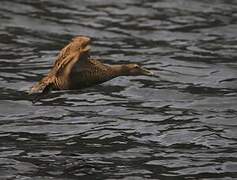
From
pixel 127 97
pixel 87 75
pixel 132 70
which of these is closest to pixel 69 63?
pixel 87 75

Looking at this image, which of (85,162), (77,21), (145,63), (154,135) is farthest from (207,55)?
(85,162)

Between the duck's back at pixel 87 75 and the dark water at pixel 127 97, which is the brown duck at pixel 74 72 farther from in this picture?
the dark water at pixel 127 97

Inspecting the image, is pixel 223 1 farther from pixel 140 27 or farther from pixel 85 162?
pixel 85 162

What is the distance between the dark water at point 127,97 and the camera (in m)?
11.8

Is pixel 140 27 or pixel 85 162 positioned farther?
pixel 140 27

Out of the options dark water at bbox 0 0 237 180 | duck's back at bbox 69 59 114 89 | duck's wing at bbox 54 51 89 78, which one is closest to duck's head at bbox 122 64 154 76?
duck's back at bbox 69 59 114 89

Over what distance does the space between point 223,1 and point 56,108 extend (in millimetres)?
9179

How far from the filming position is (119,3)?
2233 centimetres

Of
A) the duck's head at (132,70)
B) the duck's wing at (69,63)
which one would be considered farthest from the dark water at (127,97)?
the duck's wing at (69,63)

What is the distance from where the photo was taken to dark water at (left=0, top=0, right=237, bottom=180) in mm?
11750

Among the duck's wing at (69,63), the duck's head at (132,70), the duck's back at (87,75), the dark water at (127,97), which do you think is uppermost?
the duck's wing at (69,63)

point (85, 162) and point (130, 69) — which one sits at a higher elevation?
point (130, 69)

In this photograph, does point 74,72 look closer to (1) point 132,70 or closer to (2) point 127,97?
(1) point 132,70

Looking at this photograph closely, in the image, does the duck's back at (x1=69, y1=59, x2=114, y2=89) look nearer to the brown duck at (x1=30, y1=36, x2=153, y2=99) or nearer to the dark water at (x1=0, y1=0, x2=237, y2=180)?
the brown duck at (x1=30, y1=36, x2=153, y2=99)
